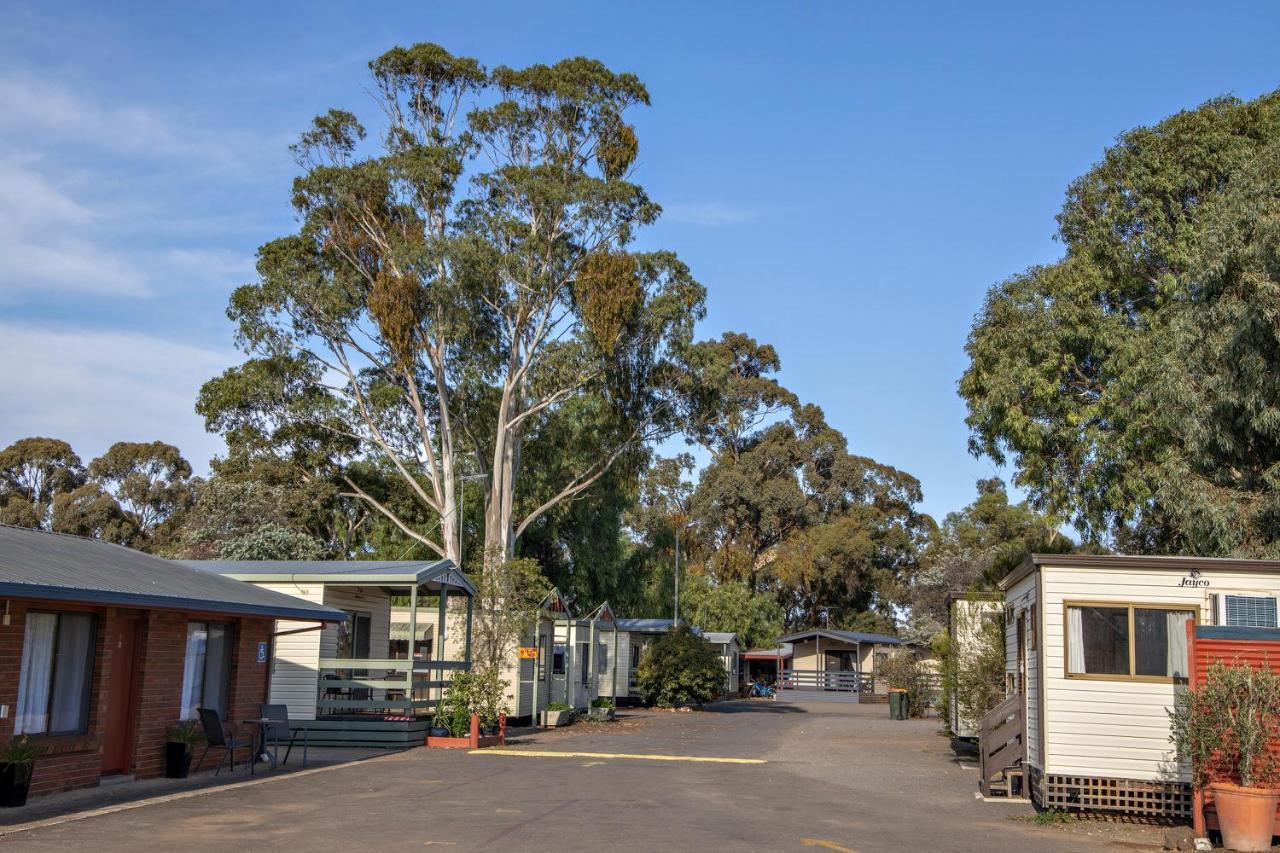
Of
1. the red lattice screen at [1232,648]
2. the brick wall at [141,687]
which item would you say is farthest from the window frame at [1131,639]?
the brick wall at [141,687]

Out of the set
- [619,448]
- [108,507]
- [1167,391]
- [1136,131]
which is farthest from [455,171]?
[108,507]

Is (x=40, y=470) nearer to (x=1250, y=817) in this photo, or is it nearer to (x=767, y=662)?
(x=767, y=662)

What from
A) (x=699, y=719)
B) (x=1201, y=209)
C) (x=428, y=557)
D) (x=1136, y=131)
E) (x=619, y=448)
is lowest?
(x=699, y=719)

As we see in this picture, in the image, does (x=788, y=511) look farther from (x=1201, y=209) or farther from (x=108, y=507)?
(x=1201, y=209)

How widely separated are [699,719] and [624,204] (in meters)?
15.6

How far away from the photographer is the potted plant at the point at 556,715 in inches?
1153

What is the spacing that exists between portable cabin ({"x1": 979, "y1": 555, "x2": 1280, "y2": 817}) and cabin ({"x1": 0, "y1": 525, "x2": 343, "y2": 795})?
10368 mm

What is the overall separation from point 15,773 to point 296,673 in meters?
8.90

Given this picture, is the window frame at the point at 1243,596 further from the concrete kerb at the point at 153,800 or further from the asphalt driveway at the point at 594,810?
the concrete kerb at the point at 153,800

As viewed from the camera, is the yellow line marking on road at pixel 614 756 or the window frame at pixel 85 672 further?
the yellow line marking on road at pixel 614 756

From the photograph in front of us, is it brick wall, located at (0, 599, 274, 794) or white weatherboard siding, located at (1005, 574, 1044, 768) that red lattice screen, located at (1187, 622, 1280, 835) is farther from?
brick wall, located at (0, 599, 274, 794)

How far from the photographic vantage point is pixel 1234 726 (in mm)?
11945

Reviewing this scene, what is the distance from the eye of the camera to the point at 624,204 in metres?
34.8

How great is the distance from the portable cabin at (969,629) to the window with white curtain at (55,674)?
14.7 m
